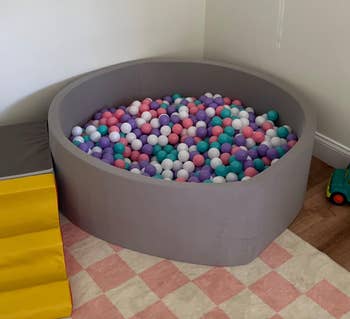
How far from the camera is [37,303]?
1.82 meters

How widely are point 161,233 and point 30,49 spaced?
40.4 inches

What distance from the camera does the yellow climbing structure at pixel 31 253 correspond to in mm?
1810

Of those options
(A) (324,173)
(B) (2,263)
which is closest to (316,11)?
(A) (324,173)

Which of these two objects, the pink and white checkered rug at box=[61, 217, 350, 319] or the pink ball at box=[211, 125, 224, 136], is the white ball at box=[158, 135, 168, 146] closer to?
the pink ball at box=[211, 125, 224, 136]

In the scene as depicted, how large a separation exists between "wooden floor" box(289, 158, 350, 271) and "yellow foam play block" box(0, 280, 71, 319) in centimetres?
94

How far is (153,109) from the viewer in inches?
103

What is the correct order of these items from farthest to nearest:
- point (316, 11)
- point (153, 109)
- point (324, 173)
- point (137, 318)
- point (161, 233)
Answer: point (153, 109) < point (324, 173) < point (316, 11) < point (161, 233) < point (137, 318)

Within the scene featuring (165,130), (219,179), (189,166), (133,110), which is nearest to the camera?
(219,179)

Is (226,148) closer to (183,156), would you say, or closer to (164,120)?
(183,156)

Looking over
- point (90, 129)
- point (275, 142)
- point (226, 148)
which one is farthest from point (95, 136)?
point (275, 142)

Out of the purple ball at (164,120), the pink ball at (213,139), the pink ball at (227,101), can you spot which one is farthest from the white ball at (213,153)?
the pink ball at (227,101)

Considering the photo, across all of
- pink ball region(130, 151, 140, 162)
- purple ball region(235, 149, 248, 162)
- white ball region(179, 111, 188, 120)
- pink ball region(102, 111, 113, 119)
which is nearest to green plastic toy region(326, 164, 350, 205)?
purple ball region(235, 149, 248, 162)

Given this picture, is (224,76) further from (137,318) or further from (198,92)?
(137,318)

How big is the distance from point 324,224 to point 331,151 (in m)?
0.43
